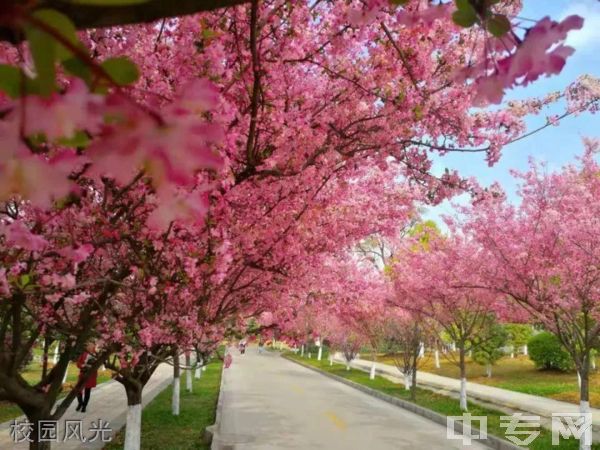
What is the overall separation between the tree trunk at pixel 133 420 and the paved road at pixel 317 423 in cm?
221

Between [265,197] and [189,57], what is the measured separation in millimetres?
2132

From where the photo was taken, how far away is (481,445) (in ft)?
39.4

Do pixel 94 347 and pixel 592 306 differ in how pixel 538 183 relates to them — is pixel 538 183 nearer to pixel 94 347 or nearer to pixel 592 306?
pixel 592 306

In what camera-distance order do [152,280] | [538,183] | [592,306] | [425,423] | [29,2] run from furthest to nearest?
[425,423]
[538,183]
[592,306]
[152,280]
[29,2]

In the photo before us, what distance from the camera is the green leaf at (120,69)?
3.18 feet

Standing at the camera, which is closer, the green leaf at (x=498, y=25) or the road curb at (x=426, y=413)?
the green leaf at (x=498, y=25)

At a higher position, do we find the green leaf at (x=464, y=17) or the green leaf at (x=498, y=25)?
the green leaf at (x=464, y=17)

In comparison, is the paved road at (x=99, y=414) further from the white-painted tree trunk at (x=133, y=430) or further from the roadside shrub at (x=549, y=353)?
the roadside shrub at (x=549, y=353)

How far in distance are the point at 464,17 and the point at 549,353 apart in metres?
29.7

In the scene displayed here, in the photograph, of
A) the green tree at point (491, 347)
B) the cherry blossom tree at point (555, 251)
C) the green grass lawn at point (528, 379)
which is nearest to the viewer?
the cherry blossom tree at point (555, 251)

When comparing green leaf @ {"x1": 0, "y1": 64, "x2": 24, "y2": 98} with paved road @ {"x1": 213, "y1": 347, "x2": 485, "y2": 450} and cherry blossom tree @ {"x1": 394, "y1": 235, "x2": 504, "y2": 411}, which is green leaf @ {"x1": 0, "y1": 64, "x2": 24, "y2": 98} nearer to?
paved road @ {"x1": 213, "y1": 347, "x2": 485, "y2": 450}

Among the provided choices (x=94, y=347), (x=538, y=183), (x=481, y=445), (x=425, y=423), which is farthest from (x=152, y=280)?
(x=425, y=423)

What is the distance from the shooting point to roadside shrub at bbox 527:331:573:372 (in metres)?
27.5

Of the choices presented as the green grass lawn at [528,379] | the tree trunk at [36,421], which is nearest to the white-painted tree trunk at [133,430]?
the tree trunk at [36,421]
